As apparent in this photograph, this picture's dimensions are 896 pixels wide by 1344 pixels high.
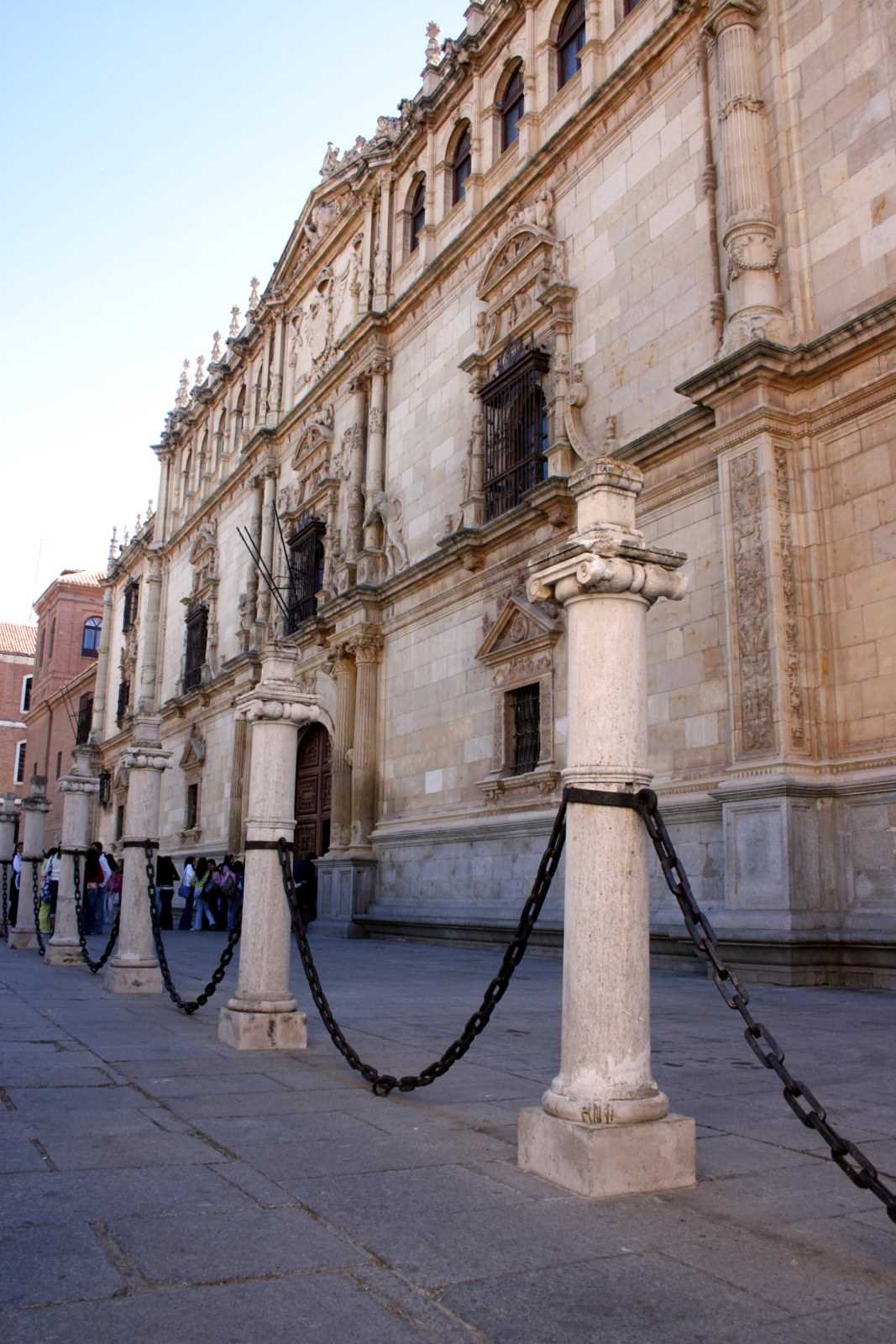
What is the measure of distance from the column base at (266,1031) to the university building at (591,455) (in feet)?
3.97

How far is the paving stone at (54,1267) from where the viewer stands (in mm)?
2580

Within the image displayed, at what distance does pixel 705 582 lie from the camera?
11977 millimetres

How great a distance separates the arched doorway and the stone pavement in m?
15.0

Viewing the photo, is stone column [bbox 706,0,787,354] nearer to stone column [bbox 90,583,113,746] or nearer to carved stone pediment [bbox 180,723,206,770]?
carved stone pediment [bbox 180,723,206,770]

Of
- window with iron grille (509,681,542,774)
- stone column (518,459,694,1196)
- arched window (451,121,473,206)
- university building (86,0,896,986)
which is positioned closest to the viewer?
stone column (518,459,694,1196)

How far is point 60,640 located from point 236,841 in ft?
99.9

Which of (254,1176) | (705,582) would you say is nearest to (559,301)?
(705,582)

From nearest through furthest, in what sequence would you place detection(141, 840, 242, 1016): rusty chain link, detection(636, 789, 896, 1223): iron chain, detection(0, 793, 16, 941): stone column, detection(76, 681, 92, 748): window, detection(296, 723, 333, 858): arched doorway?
detection(636, 789, 896, 1223): iron chain, detection(141, 840, 242, 1016): rusty chain link, detection(0, 793, 16, 941): stone column, detection(296, 723, 333, 858): arched doorway, detection(76, 681, 92, 748): window

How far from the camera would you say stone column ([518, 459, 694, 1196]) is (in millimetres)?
3605

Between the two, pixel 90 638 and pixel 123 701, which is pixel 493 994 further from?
pixel 90 638

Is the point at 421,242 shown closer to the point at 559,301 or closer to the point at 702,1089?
the point at 559,301

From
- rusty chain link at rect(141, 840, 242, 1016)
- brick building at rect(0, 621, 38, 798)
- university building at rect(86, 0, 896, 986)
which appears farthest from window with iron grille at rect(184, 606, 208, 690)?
brick building at rect(0, 621, 38, 798)

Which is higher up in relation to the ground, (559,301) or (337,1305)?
(559,301)

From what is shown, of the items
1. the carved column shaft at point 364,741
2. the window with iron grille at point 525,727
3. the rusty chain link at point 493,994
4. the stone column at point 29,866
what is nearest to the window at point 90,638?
the carved column shaft at point 364,741
